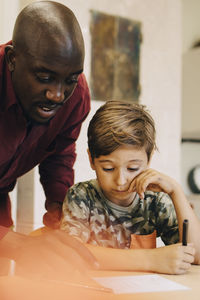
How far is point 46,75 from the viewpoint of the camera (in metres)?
0.70

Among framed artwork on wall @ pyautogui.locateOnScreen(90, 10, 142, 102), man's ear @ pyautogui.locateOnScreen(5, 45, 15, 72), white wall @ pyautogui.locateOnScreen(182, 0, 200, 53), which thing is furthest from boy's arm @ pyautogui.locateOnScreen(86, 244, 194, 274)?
white wall @ pyautogui.locateOnScreen(182, 0, 200, 53)

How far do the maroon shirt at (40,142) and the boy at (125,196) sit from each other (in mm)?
136

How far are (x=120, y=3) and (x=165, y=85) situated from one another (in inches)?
18.2

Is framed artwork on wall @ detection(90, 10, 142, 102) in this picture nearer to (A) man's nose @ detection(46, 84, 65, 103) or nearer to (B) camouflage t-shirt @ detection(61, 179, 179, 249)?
(B) camouflage t-shirt @ detection(61, 179, 179, 249)

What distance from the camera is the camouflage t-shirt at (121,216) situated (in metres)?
0.85

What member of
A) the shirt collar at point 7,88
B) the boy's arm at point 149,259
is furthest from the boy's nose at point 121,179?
the shirt collar at point 7,88

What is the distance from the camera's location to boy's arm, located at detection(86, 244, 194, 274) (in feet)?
2.13

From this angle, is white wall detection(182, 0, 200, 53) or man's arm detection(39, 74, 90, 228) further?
white wall detection(182, 0, 200, 53)

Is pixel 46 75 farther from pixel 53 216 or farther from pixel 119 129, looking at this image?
pixel 53 216

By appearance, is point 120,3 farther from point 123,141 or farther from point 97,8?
point 123,141

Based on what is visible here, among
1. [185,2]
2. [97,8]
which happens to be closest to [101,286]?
[97,8]

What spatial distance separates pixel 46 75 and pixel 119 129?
0.20 m

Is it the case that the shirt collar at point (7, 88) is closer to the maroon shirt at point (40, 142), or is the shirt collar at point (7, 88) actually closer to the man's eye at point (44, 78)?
the maroon shirt at point (40, 142)

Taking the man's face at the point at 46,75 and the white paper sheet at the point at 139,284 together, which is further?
the man's face at the point at 46,75
